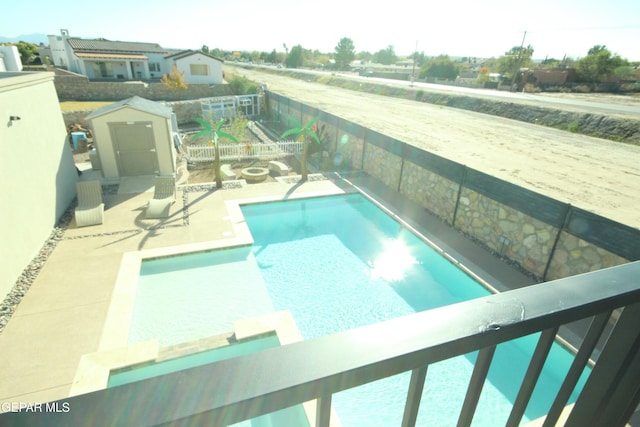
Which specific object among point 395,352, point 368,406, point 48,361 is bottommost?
point 368,406

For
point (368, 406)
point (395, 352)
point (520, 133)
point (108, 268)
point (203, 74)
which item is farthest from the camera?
point (203, 74)

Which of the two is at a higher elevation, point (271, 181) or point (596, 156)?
point (596, 156)

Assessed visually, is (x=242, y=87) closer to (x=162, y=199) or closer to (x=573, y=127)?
(x=162, y=199)

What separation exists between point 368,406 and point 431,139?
42.3 feet

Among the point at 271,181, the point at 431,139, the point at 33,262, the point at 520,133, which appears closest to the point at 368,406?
the point at 33,262

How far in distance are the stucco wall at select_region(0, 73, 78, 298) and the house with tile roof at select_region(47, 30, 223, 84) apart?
1221 inches

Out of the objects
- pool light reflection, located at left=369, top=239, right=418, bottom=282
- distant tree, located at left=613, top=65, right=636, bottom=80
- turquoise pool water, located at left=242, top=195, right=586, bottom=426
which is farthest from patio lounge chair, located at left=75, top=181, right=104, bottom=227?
distant tree, located at left=613, top=65, right=636, bottom=80

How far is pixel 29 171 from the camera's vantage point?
32.4 feet

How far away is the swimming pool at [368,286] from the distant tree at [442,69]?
54.9 meters

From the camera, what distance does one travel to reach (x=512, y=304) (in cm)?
110

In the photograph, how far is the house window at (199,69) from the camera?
40.5 meters

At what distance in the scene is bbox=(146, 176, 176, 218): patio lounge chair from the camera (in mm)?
11977

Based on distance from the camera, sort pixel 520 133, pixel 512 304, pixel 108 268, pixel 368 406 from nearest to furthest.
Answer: pixel 512 304, pixel 368 406, pixel 108 268, pixel 520 133

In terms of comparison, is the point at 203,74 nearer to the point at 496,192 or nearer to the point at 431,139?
the point at 431,139
